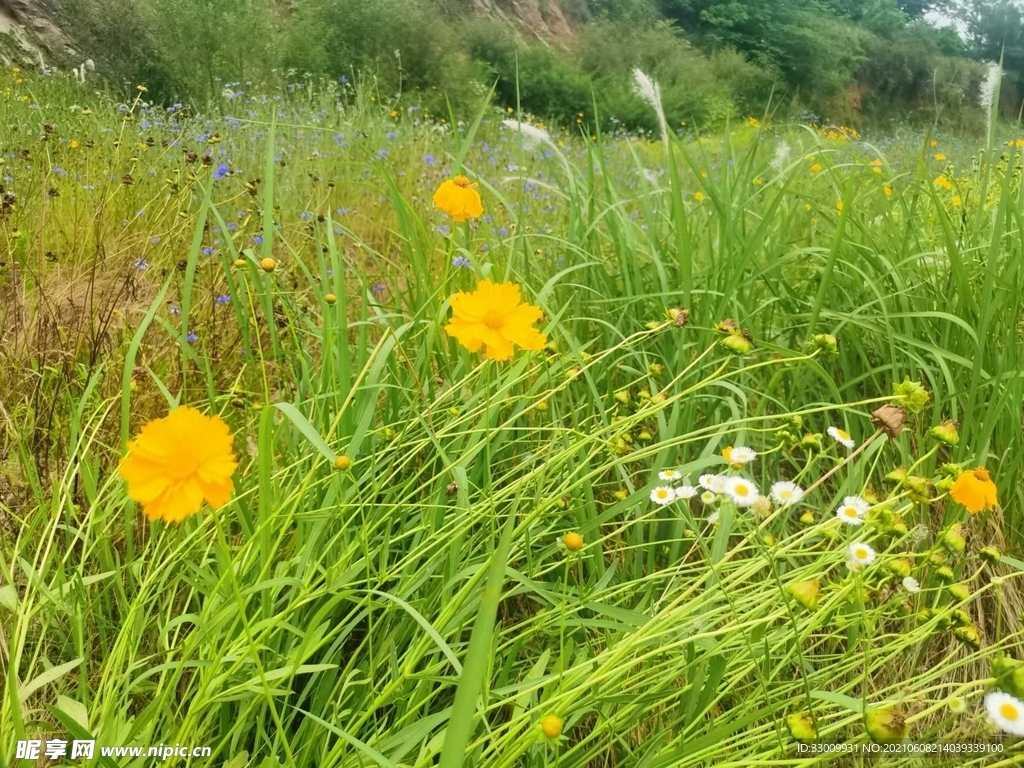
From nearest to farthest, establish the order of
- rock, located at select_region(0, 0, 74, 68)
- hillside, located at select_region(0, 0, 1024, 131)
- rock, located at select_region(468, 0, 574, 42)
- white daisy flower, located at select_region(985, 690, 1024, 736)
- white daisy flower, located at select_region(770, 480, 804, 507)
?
white daisy flower, located at select_region(985, 690, 1024, 736)
white daisy flower, located at select_region(770, 480, 804, 507)
hillside, located at select_region(0, 0, 1024, 131)
rock, located at select_region(0, 0, 74, 68)
rock, located at select_region(468, 0, 574, 42)

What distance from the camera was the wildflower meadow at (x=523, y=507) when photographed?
1.74 feet

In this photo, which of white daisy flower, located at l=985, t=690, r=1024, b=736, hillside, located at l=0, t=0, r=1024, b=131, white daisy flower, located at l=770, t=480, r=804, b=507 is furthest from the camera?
hillside, located at l=0, t=0, r=1024, b=131

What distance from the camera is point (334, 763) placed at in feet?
1.74

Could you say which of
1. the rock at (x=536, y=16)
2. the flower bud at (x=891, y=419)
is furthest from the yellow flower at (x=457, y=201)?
the rock at (x=536, y=16)

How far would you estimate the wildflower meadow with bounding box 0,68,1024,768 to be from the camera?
1.74 ft

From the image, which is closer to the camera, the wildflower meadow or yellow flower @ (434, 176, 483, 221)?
the wildflower meadow

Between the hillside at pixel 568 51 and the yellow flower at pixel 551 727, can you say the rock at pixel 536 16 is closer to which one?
the hillside at pixel 568 51

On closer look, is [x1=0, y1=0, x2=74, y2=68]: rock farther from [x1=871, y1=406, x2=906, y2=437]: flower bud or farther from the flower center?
[x1=871, y1=406, x2=906, y2=437]: flower bud

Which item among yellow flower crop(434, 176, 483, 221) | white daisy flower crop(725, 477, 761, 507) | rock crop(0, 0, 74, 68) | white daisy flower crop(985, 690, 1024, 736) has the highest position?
yellow flower crop(434, 176, 483, 221)

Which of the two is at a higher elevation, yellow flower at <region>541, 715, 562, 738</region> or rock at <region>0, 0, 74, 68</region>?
yellow flower at <region>541, 715, 562, 738</region>

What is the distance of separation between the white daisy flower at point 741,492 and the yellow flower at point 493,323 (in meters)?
0.22

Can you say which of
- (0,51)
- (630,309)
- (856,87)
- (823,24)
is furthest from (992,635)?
(856,87)

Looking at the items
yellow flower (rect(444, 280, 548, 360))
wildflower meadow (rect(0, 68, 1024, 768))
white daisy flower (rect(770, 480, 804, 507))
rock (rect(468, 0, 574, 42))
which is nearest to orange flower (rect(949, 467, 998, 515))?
wildflower meadow (rect(0, 68, 1024, 768))

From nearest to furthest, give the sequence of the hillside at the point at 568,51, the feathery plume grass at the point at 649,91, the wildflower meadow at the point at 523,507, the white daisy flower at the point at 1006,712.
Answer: the white daisy flower at the point at 1006,712
the wildflower meadow at the point at 523,507
the feathery plume grass at the point at 649,91
the hillside at the point at 568,51
